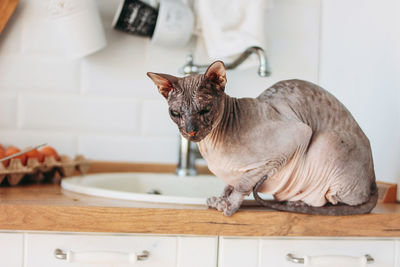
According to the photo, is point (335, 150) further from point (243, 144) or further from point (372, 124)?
point (372, 124)

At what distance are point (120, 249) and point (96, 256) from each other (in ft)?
0.14

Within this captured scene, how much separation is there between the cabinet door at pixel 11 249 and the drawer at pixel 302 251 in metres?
0.36

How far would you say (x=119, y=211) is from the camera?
667 mm

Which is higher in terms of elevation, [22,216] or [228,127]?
[228,127]

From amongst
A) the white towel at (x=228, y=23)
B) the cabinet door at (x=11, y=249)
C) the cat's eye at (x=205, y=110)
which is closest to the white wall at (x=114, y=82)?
the white towel at (x=228, y=23)

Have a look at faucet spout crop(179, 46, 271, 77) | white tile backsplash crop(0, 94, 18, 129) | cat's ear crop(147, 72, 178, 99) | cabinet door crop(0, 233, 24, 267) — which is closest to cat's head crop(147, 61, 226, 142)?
cat's ear crop(147, 72, 178, 99)

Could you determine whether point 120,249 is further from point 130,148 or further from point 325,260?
point 130,148

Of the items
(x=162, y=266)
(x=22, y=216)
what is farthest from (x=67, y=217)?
(x=162, y=266)

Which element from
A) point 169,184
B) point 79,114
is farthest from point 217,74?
point 79,114

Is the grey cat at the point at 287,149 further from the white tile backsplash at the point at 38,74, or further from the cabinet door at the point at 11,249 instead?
the white tile backsplash at the point at 38,74

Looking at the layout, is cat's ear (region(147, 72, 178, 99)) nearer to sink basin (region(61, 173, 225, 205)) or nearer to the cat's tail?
→ the cat's tail

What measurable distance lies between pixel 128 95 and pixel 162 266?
0.65 metres

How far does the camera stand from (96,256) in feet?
2.24

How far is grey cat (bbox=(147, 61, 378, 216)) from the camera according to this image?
664 mm
